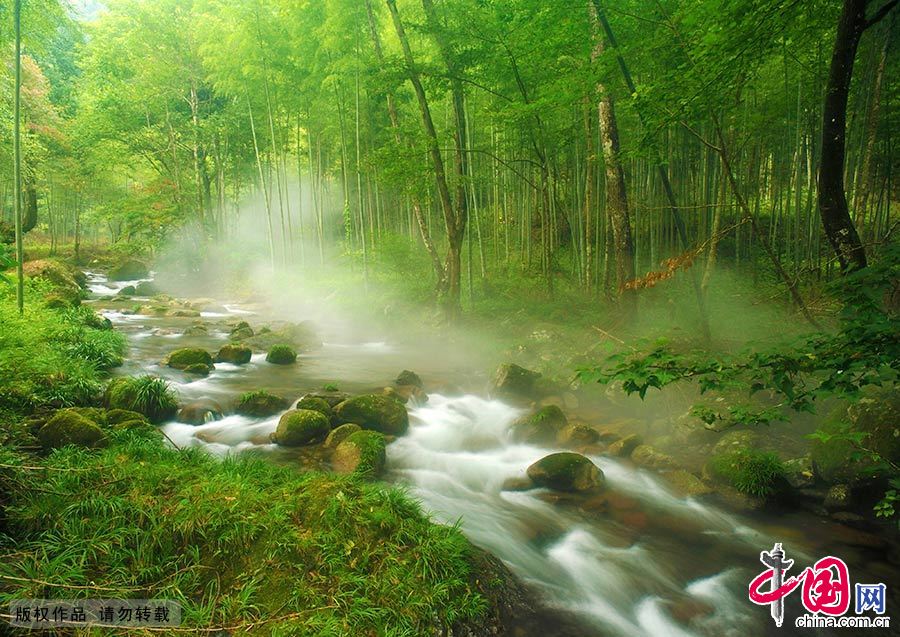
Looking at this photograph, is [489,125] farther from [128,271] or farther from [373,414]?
[128,271]

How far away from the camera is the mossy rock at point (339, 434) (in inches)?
219

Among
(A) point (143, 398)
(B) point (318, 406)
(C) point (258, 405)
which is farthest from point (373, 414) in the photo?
(A) point (143, 398)

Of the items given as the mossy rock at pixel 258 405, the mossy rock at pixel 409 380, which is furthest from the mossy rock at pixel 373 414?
the mossy rock at pixel 409 380

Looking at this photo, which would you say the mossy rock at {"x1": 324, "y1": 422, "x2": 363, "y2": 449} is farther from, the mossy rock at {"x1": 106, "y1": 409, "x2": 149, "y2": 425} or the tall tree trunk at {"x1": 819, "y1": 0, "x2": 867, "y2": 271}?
the tall tree trunk at {"x1": 819, "y1": 0, "x2": 867, "y2": 271}

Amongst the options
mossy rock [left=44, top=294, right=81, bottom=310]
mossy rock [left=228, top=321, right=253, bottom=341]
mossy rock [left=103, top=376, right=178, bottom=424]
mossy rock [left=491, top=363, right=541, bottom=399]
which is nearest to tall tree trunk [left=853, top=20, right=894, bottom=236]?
mossy rock [left=491, top=363, right=541, bottom=399]

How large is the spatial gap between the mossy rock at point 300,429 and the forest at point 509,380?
3cm

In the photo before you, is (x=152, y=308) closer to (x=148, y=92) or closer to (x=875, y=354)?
(x=148, y=92)

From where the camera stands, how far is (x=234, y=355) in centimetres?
996

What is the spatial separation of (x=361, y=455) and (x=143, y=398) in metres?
3.34

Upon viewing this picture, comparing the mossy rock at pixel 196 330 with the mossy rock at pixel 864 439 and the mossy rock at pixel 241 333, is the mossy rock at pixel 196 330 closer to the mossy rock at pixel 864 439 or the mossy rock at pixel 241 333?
the mossy rock at pixel 241 333

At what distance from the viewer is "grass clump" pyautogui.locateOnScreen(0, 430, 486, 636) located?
93.0 inches

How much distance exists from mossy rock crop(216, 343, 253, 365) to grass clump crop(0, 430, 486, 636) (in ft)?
22.5

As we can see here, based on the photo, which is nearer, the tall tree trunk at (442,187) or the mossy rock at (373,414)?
the mossy rock at (373,414)

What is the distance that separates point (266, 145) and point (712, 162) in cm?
2095
